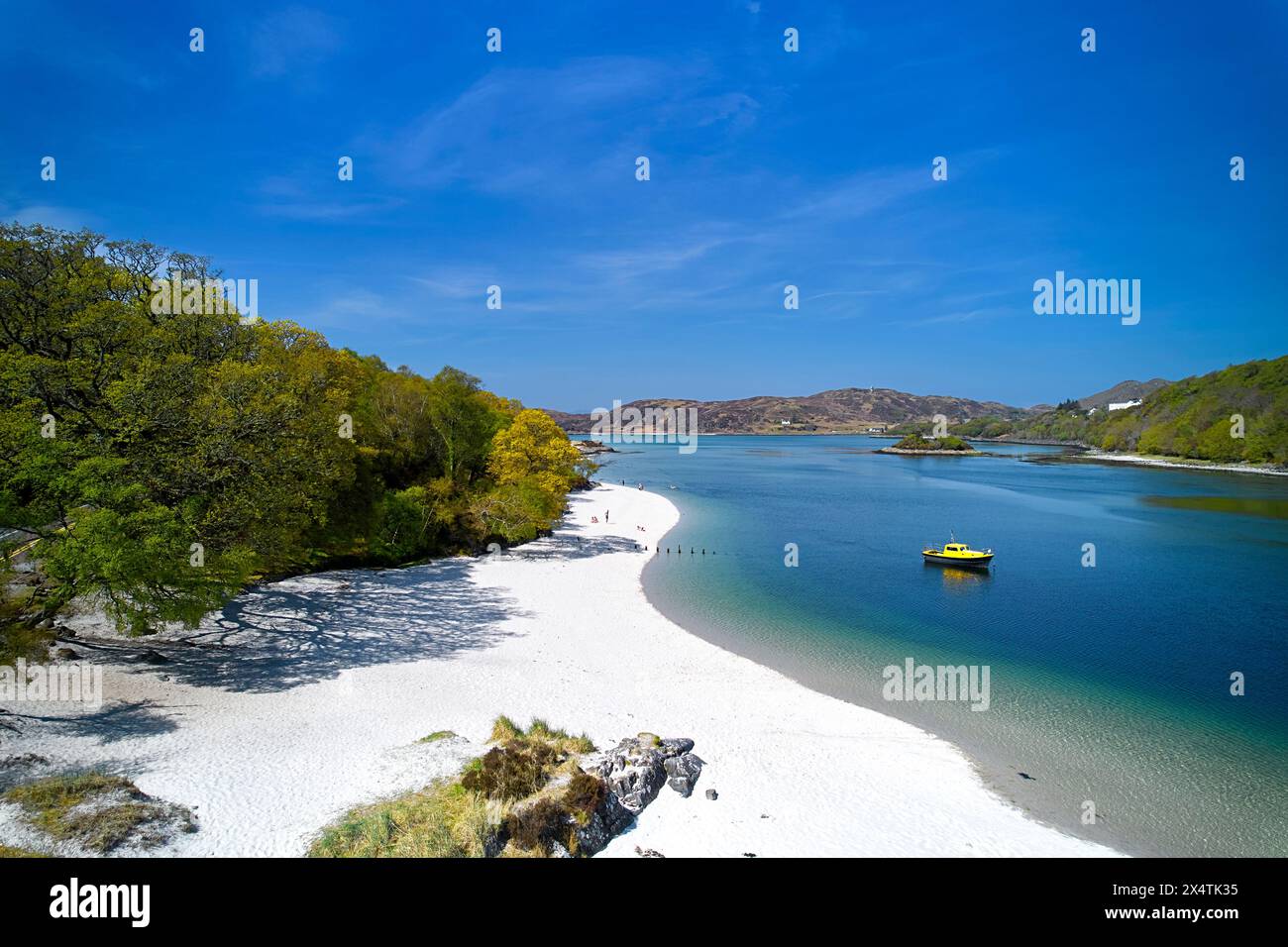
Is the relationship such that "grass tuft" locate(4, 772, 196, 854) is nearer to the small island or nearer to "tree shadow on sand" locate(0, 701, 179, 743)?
"tree shadow on sand" locate(0, 701, 179, 743)

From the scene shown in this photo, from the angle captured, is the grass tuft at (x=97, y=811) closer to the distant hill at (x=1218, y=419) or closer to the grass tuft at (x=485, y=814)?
the grass tuft at (x=485, y=814)

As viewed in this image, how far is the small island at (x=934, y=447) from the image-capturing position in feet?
543

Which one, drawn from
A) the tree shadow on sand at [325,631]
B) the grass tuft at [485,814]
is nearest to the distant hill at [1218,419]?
the tree shadow on sand at [325,631]

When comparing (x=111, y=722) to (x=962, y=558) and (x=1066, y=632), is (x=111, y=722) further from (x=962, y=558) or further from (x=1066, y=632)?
(x=962, y=558)

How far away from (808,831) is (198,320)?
24.9m

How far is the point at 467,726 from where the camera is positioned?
1583 centimetres

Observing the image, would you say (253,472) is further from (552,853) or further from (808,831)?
(808,831)

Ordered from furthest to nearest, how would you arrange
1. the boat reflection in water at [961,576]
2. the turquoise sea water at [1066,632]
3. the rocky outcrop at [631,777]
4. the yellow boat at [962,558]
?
the yellow boat at [962,558] < the boat reflection in water at [961,576] < the turquoise sea water at [1066,632] < the rocky outcrop at [631,777]

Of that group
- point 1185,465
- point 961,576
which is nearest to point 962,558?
point 961,576

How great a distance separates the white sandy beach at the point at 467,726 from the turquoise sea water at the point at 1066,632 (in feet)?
7.27

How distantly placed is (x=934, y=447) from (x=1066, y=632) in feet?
519

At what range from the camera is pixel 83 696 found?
616 inches
